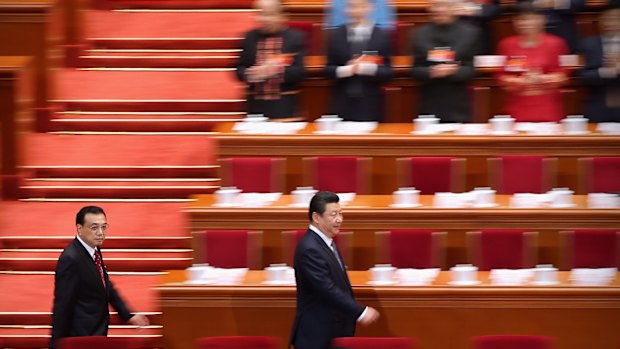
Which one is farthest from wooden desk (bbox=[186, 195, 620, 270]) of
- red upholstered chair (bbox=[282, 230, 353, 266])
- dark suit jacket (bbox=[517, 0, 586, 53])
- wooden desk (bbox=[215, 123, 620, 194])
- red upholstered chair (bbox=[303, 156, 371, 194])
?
dark suit jacket (bbox=[517, 0, 586, 53])

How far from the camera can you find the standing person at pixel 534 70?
4.34m

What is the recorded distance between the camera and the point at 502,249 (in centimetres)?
388

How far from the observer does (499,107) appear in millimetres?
4746

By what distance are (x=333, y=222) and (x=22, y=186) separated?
1705mm

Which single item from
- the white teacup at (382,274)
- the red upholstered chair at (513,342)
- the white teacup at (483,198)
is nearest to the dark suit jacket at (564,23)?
the white teacup at (483,198)

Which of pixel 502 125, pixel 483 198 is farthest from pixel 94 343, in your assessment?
pixel 502 125

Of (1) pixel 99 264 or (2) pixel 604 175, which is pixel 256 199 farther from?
(2) pixel 604 175

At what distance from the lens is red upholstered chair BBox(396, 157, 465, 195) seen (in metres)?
4.16

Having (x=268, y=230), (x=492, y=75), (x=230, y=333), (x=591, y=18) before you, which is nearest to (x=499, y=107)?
(x=492, y=75)

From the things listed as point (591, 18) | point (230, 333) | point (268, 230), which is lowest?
point (230, 333)

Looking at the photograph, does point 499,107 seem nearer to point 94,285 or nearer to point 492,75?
point 492,75

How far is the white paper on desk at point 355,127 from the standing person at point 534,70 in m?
0.48

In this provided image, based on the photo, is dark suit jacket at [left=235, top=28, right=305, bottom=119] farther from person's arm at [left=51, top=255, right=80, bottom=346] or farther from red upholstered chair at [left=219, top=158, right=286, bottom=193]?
person's arm at [left=51, top=255, right=80, bottom=346]

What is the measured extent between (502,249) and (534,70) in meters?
0.76
